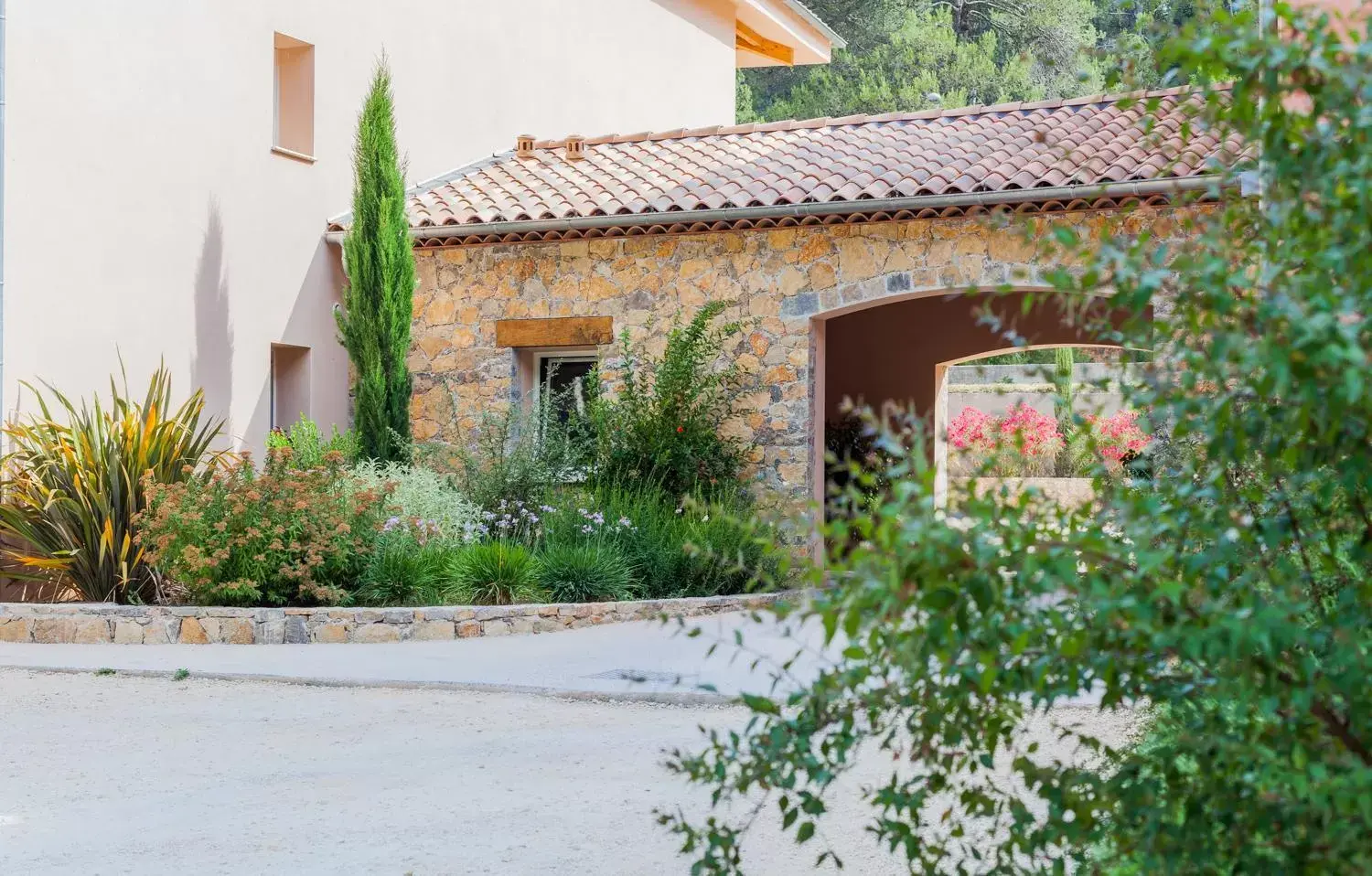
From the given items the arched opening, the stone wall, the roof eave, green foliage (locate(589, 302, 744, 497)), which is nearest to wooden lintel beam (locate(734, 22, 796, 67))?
the arched opening

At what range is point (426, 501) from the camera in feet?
34.9

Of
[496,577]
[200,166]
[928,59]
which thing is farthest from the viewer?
[928,59]

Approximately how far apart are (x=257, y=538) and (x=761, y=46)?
576 inches

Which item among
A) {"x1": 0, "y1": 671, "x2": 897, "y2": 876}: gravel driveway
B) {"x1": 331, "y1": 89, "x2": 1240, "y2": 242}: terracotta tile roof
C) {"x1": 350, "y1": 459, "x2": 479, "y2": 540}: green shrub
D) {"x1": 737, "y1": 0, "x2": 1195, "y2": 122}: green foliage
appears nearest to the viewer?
{"x1": 0, "y1": 671, "x2": 897, "y2": 876}: gravel driveway

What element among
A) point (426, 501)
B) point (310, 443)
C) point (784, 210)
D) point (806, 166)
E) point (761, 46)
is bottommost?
point (426, 501)

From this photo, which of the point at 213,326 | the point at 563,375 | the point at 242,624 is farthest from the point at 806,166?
the point at 242,624

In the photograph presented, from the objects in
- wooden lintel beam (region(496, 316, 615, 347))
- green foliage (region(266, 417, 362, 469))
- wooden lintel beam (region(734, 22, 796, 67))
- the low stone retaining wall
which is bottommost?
the low stone retaining wall

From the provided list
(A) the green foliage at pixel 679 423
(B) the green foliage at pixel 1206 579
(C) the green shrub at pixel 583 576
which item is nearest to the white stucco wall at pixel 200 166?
(A) the green foliage at pixel 679 423

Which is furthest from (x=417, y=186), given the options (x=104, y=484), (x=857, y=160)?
(x=104, y=484)

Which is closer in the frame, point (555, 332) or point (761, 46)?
point (555, 332)

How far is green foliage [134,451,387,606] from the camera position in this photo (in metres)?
9.22

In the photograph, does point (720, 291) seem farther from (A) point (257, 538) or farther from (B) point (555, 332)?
(A) point (257, 538)

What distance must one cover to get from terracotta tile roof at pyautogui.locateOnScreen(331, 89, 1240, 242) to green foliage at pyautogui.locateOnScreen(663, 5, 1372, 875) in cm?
891

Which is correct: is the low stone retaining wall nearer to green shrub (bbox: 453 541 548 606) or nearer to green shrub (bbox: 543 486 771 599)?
green shrub (bbox: 453 541 548 606)
